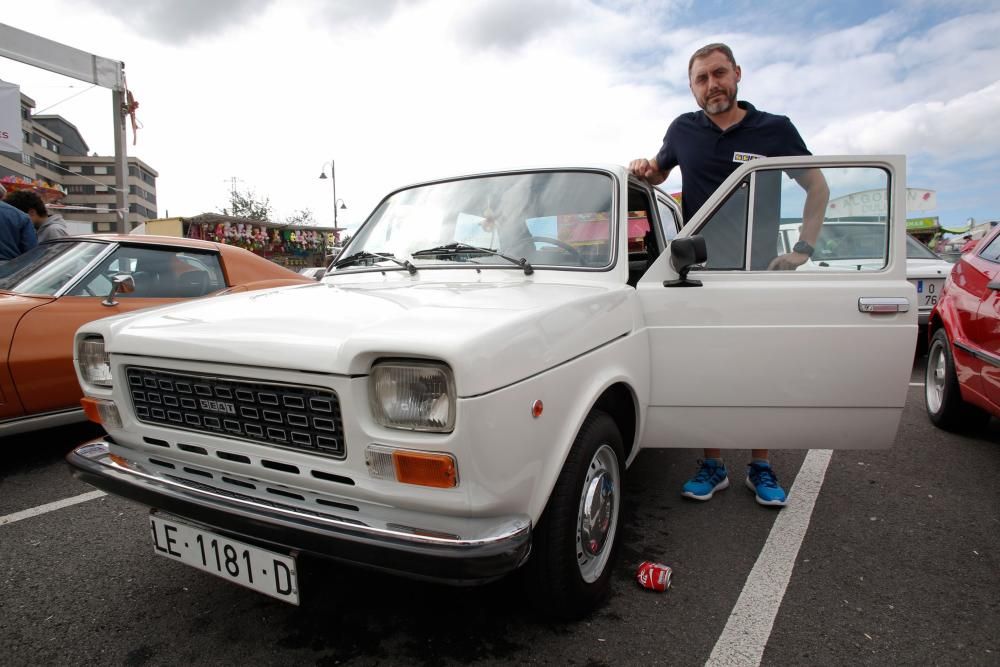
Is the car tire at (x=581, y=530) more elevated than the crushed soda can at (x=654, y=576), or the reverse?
the car tire at (x=581, y=530)

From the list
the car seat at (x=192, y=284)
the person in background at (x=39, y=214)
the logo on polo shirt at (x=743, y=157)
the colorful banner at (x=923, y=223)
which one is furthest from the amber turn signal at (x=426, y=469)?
the colorful banner at (x=923, y=223)

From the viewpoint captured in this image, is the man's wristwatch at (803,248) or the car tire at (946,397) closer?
the man's wristwatch at (803,248)

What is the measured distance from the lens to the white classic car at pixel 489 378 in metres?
1.52

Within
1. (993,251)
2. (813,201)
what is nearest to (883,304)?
(813,201)

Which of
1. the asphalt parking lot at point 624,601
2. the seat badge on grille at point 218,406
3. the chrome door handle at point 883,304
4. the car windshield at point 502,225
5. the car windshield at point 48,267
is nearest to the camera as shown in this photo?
the seat badge on grille at point 218,406

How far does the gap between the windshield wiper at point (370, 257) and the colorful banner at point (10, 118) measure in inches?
386

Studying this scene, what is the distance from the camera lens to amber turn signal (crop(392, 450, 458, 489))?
148 centimetres

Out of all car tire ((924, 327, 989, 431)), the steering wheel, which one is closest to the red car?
car tire ((924, 327, 989, 431))

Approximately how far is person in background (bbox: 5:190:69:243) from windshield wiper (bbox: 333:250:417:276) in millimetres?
4173

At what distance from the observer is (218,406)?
1.78m

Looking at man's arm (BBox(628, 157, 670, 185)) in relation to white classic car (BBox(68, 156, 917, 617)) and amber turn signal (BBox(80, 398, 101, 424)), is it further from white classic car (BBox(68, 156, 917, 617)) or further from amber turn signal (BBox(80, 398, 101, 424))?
amber turn signal (BBox(80, 398, 101, 424))

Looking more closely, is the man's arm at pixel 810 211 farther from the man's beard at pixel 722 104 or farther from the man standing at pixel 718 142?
the man's beard at pixel 722 104

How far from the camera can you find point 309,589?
226cm

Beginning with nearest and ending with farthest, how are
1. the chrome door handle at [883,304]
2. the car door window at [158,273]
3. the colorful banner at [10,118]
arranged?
the chrome door handle at [883,304] < the car door window at [158,273] < the colorful banner at [10,118]
